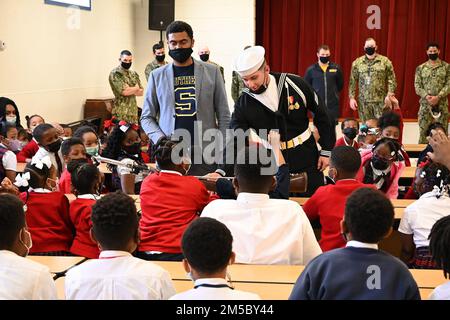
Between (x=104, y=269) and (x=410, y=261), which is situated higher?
(x=104, y=269)

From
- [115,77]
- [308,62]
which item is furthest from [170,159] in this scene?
[308,62]

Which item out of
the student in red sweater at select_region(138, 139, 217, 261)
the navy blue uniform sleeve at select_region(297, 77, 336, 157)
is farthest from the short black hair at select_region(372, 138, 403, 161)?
the student in red sweater at select_region(138, 139, 217, 261)

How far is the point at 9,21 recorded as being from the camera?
6703mm

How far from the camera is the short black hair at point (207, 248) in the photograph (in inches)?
68.1

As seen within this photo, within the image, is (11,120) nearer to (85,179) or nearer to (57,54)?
(57,54)

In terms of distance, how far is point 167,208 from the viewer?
2908 mm

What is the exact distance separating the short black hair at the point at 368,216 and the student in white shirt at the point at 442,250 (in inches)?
6.2

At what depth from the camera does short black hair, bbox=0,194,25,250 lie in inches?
78.0

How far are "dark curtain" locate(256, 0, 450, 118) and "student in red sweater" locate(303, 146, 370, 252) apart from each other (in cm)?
810

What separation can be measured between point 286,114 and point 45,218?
4.81ft

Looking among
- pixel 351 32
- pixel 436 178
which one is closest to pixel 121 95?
pixel 351 32

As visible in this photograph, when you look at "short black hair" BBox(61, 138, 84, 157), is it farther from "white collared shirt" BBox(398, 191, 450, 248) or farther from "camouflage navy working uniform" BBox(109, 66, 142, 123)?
"camouflage navy working uniform" BBox(109, 66, 142, 123)

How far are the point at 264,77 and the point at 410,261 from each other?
4.18 ft
